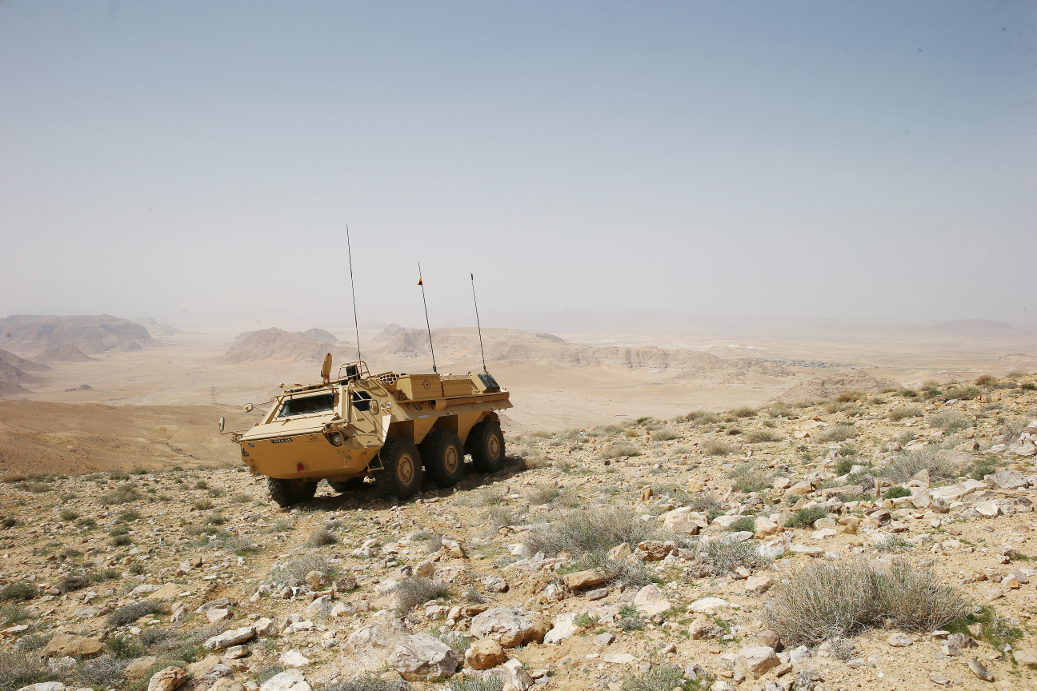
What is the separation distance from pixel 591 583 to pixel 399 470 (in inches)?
220

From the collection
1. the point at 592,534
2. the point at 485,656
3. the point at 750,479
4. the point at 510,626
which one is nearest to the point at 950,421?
the point at 750,479

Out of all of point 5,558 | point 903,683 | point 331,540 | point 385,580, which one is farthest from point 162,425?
point 903,683

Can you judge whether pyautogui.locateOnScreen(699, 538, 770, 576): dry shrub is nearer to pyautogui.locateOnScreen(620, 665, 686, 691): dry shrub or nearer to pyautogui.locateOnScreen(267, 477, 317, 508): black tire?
pyautogui.locateOnScreen(620, 665, 686, 691): dry shrub

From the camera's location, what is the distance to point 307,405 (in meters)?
10.4

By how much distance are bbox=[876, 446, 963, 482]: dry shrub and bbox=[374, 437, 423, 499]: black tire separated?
659cm

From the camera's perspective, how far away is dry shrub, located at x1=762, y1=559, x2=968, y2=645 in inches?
138

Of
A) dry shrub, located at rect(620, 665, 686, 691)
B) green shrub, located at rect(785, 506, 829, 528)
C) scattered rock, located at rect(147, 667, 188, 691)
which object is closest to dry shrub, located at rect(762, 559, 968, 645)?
dry shrub, located at rect(620, 665, 686, 691)

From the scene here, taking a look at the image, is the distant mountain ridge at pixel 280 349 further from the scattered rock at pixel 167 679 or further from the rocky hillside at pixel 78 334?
the scattered rock at pixel 167 679

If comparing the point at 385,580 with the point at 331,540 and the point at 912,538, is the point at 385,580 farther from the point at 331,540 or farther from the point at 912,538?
the point at 912,538

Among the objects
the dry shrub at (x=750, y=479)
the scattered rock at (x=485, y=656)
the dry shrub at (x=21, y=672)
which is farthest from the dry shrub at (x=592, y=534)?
the dry shrub at (x=21, y=672)

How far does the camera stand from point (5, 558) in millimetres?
7938

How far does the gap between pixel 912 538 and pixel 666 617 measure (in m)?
2.12

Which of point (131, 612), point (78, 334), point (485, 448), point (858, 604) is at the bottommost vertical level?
point (485, 448)

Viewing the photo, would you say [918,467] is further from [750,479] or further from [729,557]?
[729,557]
